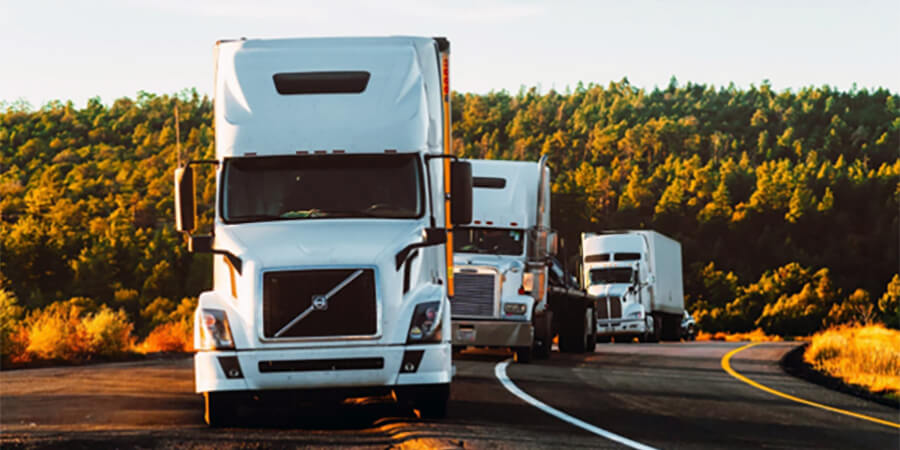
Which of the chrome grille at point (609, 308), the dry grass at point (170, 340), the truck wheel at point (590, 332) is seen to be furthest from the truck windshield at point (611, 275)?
the dry grass at point (170, 340)

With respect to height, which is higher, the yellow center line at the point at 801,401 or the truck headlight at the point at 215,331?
the truck headlight at the point at 215,331

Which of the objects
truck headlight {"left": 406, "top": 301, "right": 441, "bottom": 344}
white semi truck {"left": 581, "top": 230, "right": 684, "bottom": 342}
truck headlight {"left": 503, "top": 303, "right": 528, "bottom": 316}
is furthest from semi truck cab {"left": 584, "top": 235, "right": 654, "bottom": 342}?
truck headlight {"left": 406, "top": 301, "right": 441, "bottom": 344}

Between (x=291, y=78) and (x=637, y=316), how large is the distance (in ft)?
101

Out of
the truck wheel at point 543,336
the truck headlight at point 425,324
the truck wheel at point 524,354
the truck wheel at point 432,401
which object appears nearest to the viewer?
the truck headlight at point 425,324

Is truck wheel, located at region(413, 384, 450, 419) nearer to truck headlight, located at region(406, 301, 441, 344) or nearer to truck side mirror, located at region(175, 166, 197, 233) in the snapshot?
truck headlight, located at region(406, 301, 441, 344)

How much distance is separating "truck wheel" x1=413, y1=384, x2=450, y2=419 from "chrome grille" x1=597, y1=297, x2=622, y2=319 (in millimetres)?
29323

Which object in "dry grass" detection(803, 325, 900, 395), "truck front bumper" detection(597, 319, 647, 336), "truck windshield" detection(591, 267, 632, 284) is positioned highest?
"truck windshield" detection(591, 267, 632, 284)

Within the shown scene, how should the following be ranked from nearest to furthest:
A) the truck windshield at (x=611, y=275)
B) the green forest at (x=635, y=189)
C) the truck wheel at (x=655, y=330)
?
the truck windshield at (x=611, y=275) < the truck wheel at (x=655, y=330) < the green forest at (x=635, y=189)

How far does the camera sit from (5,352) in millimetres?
23469

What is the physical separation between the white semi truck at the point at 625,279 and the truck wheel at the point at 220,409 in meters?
28.7

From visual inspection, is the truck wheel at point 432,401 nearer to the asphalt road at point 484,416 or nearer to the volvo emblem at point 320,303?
the asphalt road at point 484,416

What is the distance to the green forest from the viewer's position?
305 ft

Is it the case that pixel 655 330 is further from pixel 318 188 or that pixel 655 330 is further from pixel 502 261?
pixel 318 188

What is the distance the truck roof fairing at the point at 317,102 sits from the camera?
41.7 feet
